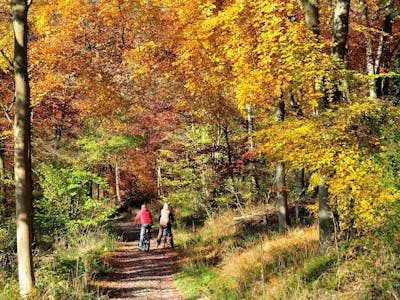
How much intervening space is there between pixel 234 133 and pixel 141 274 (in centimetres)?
1081

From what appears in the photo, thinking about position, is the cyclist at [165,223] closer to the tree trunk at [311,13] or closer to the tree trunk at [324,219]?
the tree trunk at [324,219]

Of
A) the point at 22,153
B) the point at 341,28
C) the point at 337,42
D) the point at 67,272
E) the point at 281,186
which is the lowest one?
the point at 67,272

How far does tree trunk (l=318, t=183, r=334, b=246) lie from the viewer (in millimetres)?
8898

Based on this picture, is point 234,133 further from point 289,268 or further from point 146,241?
point 289,268

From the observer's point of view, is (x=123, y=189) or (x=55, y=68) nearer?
(x=55, y=68)

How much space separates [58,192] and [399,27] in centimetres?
1315

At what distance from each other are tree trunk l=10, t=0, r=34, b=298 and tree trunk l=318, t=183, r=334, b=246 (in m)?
5.77

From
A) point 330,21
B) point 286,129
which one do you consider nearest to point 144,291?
point 286,129

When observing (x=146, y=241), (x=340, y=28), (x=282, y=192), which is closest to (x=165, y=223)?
(x=146, y=241)

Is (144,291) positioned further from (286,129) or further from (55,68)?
(55,68)

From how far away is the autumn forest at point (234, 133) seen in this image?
6785mm

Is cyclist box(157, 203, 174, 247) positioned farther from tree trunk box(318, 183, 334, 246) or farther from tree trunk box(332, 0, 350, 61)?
tree trunk box(332, 0, 350, 61)

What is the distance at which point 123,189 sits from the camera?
36.6 meters

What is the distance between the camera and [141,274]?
1160 cm
